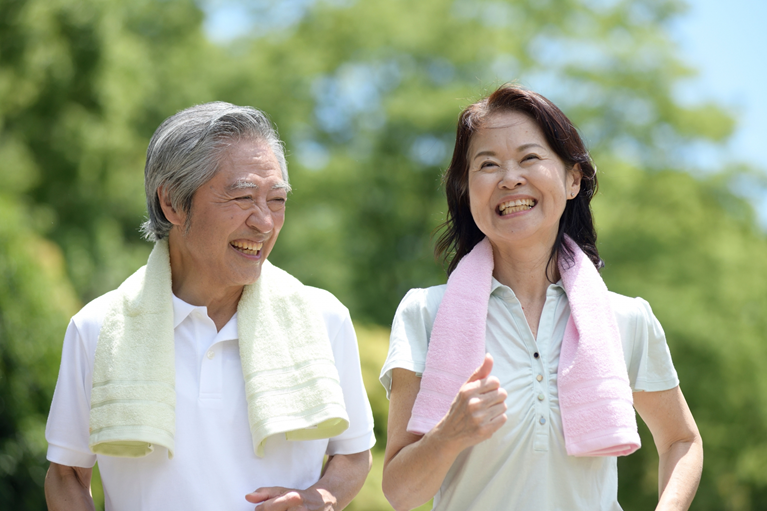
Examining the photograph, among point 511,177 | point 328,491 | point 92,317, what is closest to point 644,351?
point 511,177

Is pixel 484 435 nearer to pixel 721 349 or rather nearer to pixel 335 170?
pixel 721 349

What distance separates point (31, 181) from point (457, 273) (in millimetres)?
10019

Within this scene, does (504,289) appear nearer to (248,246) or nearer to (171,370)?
(248,246)

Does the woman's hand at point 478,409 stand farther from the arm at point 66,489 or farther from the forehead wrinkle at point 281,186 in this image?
the arm at point 66,489

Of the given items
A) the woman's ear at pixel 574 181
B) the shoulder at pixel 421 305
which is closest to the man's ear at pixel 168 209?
the shoulder at pixel 421 305

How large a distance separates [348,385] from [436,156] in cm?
1552

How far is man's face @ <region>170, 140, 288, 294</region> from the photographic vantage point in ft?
8.52

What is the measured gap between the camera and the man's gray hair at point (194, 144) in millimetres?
2605

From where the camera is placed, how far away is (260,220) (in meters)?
2.59

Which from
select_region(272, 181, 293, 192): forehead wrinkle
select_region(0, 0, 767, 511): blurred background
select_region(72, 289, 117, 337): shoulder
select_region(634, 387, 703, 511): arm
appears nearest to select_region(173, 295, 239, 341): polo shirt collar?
select_region(72, 289, 117, 337): shoulder

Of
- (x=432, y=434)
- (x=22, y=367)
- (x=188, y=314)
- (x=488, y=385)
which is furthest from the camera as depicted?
(x=22, y=367)

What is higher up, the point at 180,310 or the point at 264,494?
the point at 180,310

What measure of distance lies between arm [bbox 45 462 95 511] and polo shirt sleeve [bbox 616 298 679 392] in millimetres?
1795

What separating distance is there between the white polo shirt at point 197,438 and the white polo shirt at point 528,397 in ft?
1.16
